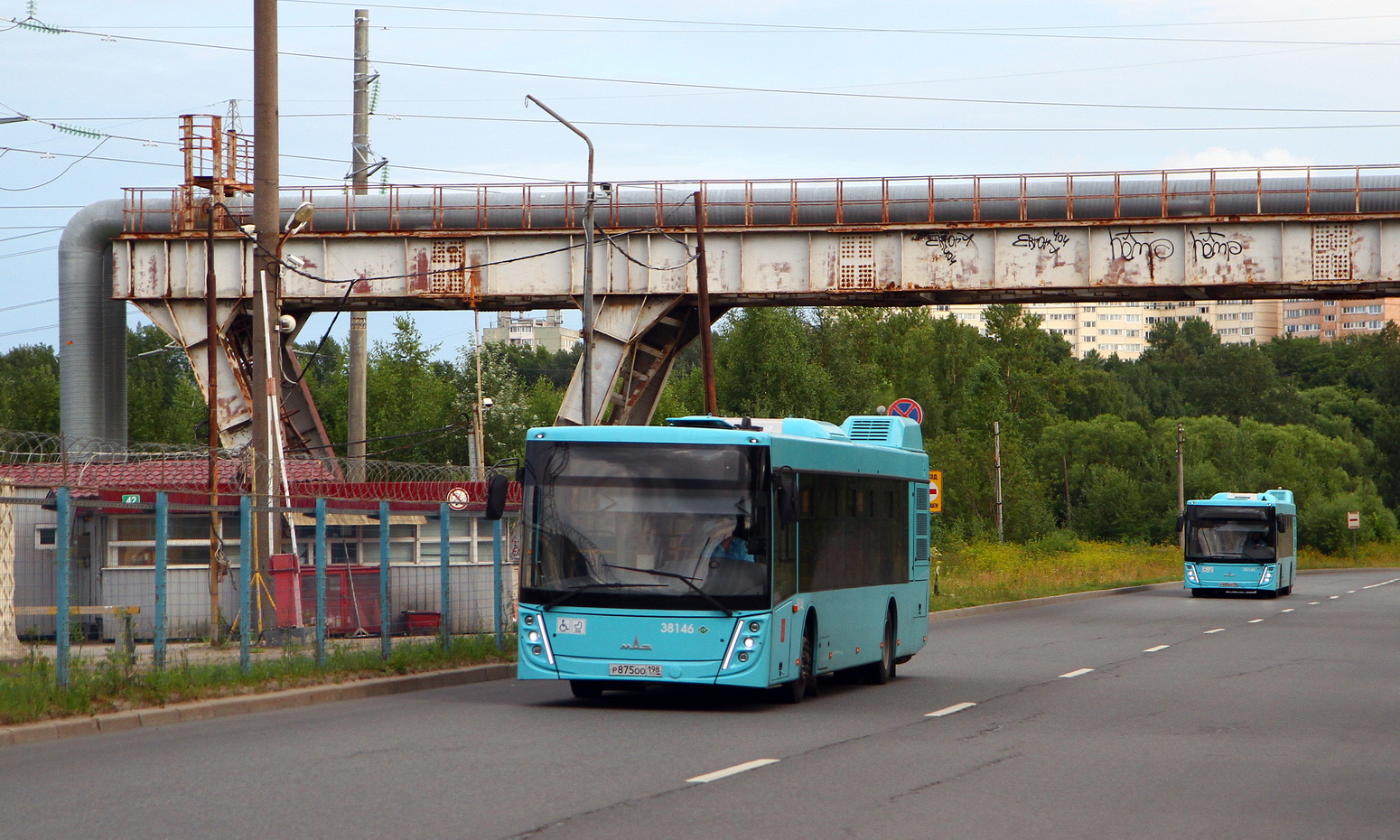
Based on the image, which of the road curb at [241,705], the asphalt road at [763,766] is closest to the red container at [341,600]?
the road curb at [241,705]

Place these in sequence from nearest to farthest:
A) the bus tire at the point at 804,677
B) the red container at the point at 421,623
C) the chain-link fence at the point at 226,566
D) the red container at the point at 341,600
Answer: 1. the chain-link fence at the point at 226,566
2. the bus tire at the point at 804,677
3. the red container at the point at 421,623
4. the red container at the point at 341,600

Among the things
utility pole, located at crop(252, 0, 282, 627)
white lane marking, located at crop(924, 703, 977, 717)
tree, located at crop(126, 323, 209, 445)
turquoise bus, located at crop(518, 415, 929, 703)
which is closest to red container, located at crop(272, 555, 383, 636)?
utility pole, located at crop(252, 0, 282, 627)

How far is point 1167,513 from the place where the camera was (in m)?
98.9

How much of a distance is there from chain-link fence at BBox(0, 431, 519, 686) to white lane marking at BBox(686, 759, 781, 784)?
5810mm

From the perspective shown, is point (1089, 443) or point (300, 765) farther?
point (1089, 443)

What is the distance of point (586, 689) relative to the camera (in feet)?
50.2

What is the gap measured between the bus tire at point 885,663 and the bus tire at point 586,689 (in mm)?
3291

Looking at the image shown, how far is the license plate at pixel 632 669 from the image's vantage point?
1387cm

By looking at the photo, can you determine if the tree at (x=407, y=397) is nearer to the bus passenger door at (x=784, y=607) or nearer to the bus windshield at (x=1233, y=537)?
the bus windshield at (x=1233, y=537)

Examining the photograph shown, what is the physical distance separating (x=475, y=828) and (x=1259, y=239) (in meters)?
29.7

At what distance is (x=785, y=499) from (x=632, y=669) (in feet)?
6.48

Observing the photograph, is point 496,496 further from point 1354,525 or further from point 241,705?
point 1354,525

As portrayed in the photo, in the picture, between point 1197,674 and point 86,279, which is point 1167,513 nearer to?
point 86,279

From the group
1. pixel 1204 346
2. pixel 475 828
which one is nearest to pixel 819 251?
pixel 475 828
